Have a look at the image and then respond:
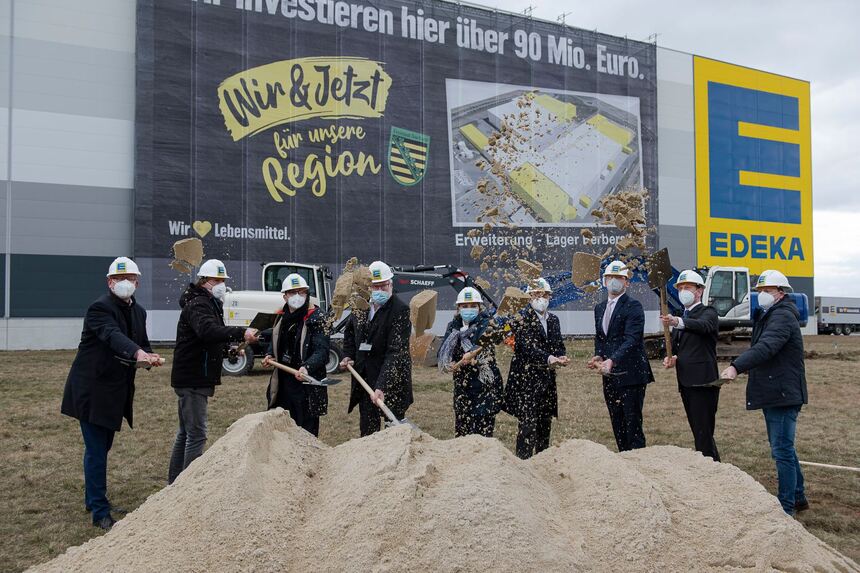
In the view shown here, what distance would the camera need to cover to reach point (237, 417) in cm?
895

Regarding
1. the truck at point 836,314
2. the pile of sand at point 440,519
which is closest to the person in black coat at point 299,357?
the pile of sand at point 440,519

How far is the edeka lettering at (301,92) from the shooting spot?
2062 centimetres

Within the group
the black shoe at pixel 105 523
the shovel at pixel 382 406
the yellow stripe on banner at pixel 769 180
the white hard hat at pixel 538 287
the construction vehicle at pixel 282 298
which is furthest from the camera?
the yellow stripe on banner at pixel 769 180

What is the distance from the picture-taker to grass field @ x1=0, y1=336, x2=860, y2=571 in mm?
4750

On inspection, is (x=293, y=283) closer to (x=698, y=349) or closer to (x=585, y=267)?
(x=585, y=267)

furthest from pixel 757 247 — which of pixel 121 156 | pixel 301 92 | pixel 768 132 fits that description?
pixel 121 156

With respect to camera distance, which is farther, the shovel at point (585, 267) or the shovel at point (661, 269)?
the shovel at point (585, 267)

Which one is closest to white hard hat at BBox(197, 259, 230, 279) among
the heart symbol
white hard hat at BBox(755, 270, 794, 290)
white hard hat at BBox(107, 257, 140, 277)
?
white hard hat at BBox(107, 257, 140, 277)

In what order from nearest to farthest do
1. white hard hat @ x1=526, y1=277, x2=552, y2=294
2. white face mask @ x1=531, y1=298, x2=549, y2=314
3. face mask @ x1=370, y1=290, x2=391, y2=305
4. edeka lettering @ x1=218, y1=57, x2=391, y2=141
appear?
face mask @ x1=370, y1=290, x2=391, y2=305 → white face mask @ x1=531, y1=298, x2=549, y2=314 → white hard hat @ x1=526, y1=277, x2=552, y2=294 → edeka lettering @ x1=218, y1=57, x2=391, y2=141

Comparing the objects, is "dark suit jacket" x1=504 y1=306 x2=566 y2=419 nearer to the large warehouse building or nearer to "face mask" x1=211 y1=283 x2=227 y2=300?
"face mask" x1=211 y1=283 x2=227 y2=300

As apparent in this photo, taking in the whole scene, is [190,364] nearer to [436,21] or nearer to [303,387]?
[303,387]

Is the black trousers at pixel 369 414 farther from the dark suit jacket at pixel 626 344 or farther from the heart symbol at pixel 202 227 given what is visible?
the heart symbol at pixel 202 227

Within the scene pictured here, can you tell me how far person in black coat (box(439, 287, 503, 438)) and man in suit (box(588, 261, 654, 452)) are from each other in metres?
0.80

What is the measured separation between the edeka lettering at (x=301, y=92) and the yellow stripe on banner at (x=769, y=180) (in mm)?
16416
